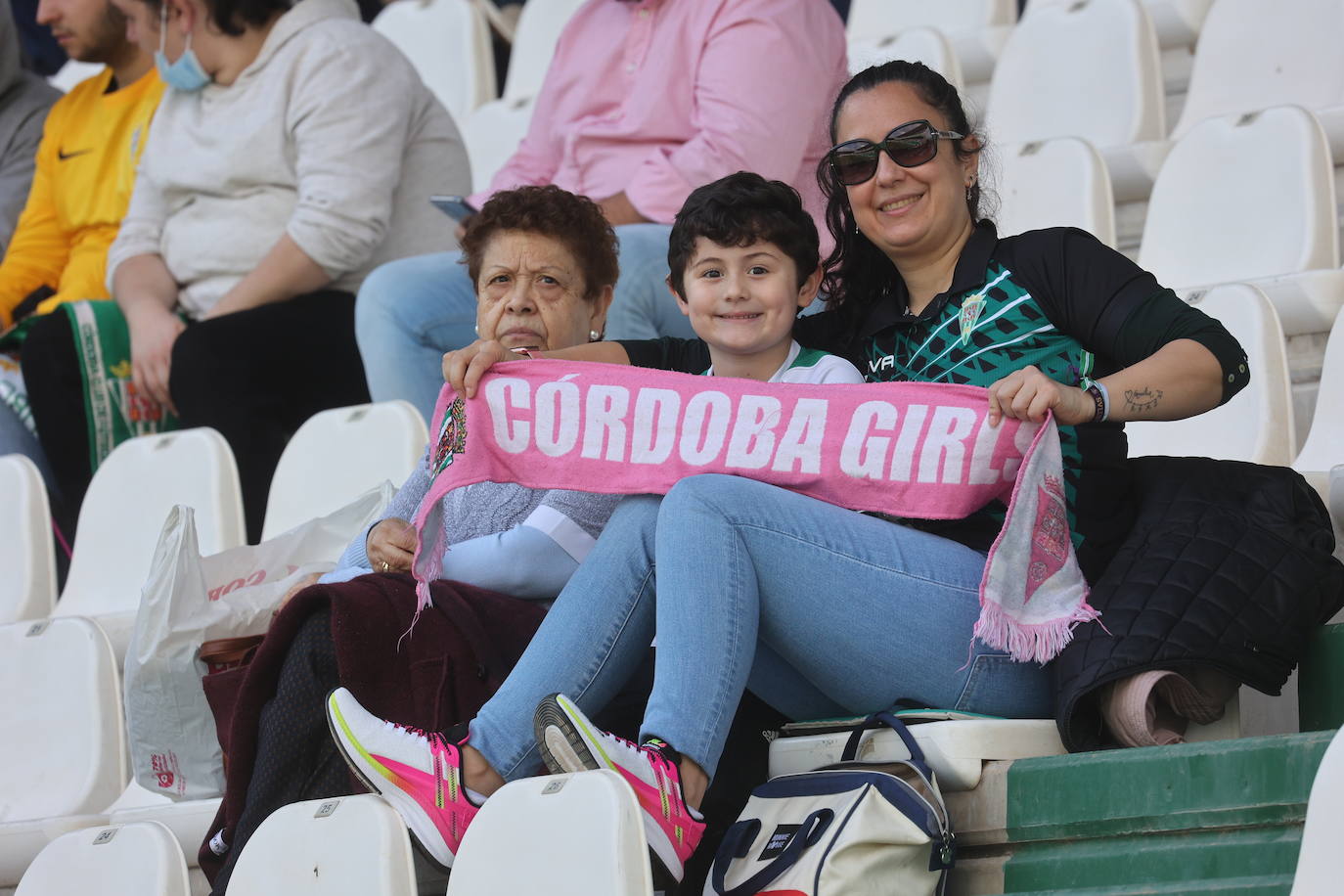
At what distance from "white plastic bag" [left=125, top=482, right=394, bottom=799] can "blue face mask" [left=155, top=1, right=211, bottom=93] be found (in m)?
1.60

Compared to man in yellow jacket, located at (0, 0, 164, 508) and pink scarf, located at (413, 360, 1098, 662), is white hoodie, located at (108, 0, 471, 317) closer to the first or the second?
man in yellow jacket, located at (0, 0, 164, 508)

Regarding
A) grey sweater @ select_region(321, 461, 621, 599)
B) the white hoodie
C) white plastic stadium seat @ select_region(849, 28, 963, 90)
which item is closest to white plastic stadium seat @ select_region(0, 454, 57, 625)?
the white hoodie

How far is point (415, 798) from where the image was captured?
189 centimetres

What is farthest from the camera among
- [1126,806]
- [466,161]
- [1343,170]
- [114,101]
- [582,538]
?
[114,101]

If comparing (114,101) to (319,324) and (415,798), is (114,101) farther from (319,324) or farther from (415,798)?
(415,798)

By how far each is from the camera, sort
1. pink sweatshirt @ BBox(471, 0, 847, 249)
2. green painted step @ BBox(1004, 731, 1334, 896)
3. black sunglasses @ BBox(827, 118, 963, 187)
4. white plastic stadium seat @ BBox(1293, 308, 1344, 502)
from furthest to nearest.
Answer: pink sweatshirt @ BBox(471, 0, 847, 249) → white plastic stadium seat @ BBox(1293, 308, 1344, 502) → black sunglasses @ BBox(827, 118, 963, 187) → green painted step @ BBox(1004, 731, 1334, 896)

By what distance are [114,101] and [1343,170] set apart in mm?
2825

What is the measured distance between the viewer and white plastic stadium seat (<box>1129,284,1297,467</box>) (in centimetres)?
257

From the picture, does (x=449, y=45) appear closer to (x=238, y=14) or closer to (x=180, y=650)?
(x=238, y=14)

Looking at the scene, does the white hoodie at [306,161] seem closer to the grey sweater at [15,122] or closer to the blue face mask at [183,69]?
the blue face mask at [183,69]

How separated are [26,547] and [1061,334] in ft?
6.98

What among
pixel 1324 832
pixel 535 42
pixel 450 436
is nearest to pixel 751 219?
pixel 450 436

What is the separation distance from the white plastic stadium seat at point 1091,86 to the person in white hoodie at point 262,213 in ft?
4.44

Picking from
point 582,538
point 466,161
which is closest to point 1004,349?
point 582,538
